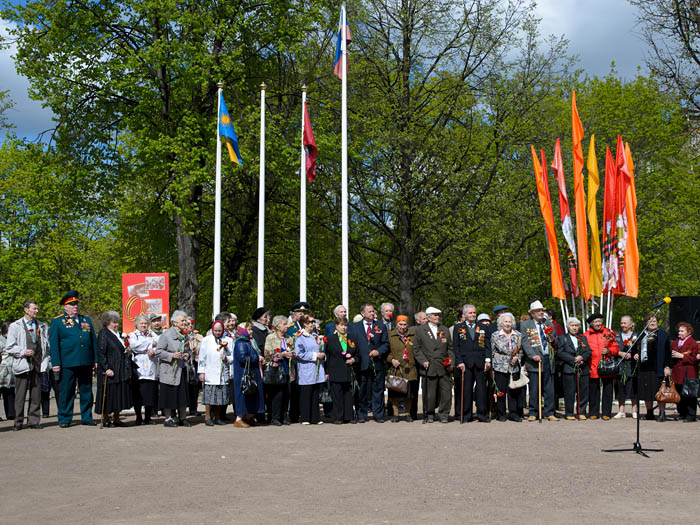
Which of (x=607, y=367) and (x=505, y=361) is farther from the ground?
(x=505, y=361)

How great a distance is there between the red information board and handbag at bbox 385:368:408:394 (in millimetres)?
5351

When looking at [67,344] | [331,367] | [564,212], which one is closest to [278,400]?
[331,367]

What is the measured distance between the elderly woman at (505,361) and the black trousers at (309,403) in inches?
122

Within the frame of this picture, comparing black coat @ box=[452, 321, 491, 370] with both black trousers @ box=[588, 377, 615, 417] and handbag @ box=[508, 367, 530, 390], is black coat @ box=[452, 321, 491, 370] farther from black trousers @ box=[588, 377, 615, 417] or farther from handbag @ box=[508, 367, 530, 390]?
black trousers @ box=[588, 377, 615, 417]

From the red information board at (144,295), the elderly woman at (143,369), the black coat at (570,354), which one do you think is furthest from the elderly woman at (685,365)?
the red information board at (144,295)

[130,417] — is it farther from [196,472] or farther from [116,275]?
[116,275]

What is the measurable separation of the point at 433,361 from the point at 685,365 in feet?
14.5

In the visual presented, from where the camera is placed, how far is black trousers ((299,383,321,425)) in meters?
13.8

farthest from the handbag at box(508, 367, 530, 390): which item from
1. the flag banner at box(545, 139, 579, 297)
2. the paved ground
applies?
the flag banner at box(545, 139, 579, 297)

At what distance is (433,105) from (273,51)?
5.71 m

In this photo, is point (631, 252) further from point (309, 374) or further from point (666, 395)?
point (309, 374)

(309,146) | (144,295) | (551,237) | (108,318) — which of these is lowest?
(108,318)

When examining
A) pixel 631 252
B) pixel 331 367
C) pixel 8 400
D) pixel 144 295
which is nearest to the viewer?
pixel 331 367

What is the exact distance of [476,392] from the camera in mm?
13953
